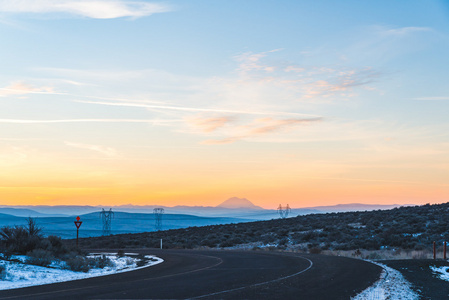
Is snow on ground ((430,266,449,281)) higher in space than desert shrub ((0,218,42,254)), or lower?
lower

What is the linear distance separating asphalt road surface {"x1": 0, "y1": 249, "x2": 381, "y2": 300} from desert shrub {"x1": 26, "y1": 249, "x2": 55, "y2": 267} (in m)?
3.94

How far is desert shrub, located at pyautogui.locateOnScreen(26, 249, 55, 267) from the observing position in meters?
22.6

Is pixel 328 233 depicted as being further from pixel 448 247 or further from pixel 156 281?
pixel 156 281

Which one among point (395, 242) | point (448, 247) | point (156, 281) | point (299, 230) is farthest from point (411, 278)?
point (299, 230)

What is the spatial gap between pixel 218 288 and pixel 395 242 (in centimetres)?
3214

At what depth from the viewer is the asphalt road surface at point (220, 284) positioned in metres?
14.8

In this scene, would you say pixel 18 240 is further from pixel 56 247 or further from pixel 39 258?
pixel 39 258

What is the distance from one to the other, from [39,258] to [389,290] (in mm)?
14557

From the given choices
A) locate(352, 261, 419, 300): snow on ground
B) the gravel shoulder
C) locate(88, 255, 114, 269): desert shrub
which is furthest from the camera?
locate(88, 255, 114, 269): desert shrub

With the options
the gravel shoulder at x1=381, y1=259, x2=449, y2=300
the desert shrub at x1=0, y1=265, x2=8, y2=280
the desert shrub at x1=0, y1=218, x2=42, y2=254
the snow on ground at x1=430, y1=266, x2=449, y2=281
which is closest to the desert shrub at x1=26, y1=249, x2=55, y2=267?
the desert shrub at x1=0, y1=218, x2=42, y2=254

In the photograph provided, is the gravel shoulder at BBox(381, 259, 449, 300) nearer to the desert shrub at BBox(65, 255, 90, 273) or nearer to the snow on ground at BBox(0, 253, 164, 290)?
the snow on ground at BBox(0, 253, 164, 290)

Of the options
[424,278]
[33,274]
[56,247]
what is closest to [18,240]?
[56,247]

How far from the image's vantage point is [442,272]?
23500 millimetres

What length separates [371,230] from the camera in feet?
184
